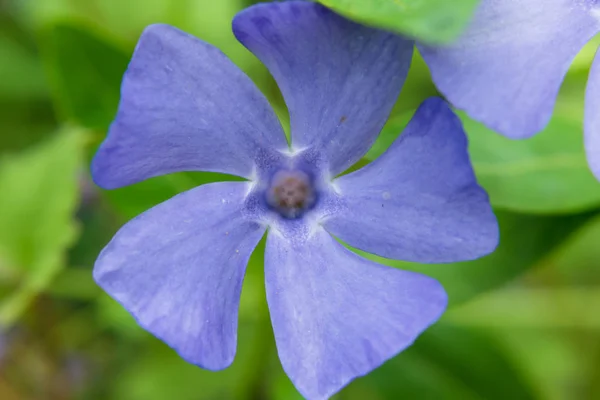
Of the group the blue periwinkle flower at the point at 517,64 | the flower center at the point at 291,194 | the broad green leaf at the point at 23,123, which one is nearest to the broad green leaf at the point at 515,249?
the flower center at the point at 291,194

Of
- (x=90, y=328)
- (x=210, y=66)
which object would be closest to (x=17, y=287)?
(x=90, y=328)

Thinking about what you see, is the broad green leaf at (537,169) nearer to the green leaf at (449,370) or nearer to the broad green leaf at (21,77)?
the green leaf at (449,370)

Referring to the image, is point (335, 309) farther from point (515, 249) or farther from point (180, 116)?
point (515, 249)

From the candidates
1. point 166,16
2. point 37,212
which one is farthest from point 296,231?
point 166,16

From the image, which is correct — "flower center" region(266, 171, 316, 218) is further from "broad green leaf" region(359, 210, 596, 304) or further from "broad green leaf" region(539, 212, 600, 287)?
"broad green leaf" region(539, 212, 600, 287)

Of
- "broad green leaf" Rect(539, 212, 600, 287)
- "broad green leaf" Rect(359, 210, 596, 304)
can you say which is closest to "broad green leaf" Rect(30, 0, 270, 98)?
"broad green leaf" Rect(359, 210, 596, 304)

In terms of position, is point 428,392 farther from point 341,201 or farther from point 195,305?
point 195,305
